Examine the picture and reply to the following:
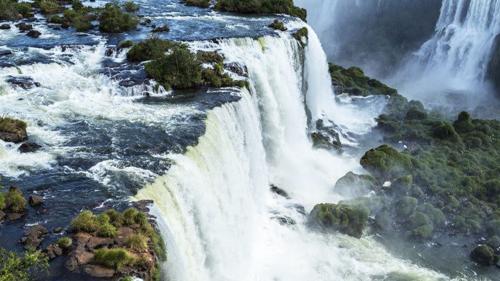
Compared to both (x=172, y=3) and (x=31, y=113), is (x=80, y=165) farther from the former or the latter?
(x=172, y=3)

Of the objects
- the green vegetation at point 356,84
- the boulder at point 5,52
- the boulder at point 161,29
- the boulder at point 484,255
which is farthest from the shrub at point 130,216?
the green vegetation at point 356,84

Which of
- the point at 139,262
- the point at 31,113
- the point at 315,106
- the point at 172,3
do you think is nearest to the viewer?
the point at 139,262

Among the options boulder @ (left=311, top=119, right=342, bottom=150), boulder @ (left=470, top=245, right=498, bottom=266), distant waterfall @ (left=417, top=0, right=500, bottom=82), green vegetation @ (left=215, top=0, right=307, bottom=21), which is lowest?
boulder @ (left=470, top=245, right=498, bottom=266)

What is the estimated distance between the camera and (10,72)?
2491 cm

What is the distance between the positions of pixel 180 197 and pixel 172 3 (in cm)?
2925

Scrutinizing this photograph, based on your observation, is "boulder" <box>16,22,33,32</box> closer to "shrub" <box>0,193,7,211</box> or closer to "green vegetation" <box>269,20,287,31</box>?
"green vegetation" <box>269,20,287,31</box>

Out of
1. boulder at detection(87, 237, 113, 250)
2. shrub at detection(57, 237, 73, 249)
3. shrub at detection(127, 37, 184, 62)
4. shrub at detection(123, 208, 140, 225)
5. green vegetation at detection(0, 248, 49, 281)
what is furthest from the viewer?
shrub at detection(127, 37, 184, 62)

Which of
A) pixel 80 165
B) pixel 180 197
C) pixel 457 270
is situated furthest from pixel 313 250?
pixel 80 165

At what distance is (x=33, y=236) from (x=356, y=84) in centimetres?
3539

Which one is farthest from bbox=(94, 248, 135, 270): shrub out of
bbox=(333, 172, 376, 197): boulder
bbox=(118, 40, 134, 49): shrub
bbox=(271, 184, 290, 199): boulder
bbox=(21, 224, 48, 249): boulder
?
bbox=(118, 40, 134, 49): shrub

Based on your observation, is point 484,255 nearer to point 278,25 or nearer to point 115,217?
point 115,217

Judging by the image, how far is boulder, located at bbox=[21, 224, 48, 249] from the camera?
14688 mm

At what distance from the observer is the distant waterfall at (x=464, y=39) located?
51.6 meters

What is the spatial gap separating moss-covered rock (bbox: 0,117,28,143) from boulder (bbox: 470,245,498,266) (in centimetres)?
2059
